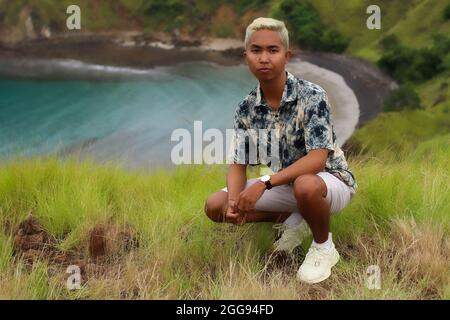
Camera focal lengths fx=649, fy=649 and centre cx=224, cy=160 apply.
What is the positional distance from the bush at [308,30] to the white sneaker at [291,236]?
96.3 ft

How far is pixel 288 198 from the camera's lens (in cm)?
313

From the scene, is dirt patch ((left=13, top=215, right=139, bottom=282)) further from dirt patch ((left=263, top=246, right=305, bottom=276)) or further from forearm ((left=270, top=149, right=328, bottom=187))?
forearm ((left=270, top=149, right=328, bottom=187))

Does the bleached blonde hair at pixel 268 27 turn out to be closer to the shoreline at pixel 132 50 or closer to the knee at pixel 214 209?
the knee at pixel 214 209

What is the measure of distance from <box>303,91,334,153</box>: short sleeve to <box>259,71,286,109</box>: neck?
0.48 feet

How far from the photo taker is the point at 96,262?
11.3 ft

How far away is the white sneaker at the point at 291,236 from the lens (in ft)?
10.7

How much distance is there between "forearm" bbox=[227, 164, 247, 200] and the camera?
10.1ft

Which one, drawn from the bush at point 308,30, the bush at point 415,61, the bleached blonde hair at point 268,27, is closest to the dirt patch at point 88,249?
the bleached blonde hair at point 268,27

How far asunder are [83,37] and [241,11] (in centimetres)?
895

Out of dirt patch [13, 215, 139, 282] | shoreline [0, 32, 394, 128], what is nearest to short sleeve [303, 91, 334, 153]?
dirt patch [13, 215, 139, 282]

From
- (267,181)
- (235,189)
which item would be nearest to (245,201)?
(267,181)

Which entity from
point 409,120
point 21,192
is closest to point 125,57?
point 409,120
